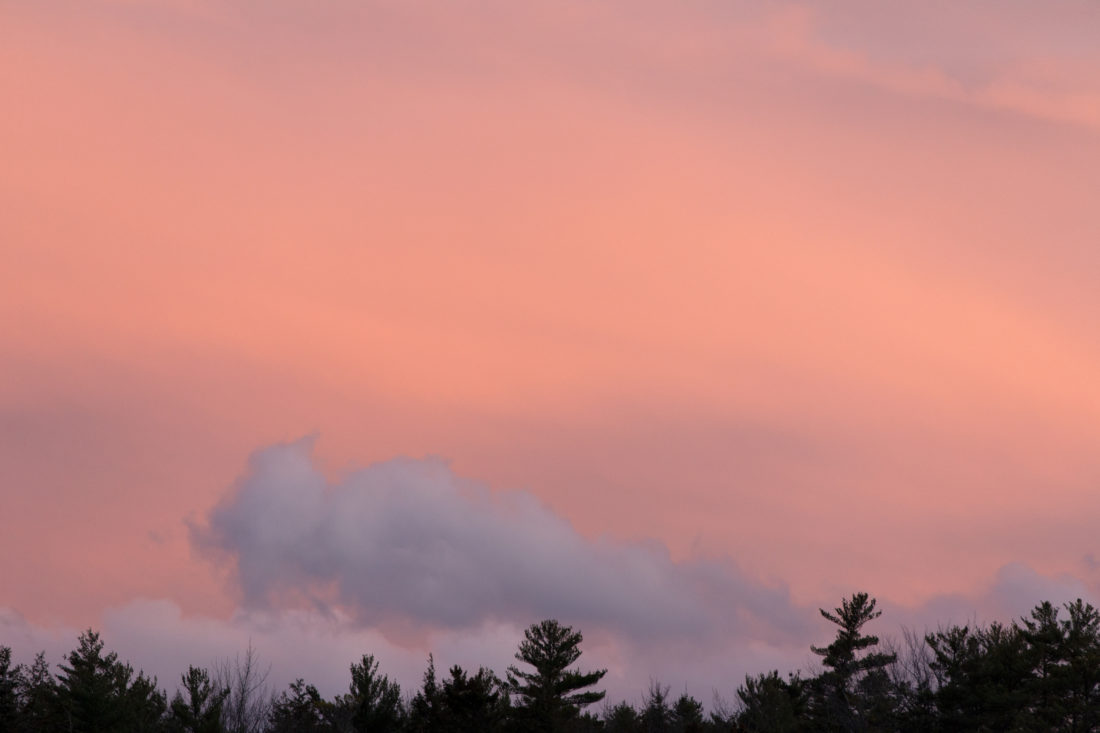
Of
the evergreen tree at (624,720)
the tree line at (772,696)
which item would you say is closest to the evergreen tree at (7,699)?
the tree line at (772,696)

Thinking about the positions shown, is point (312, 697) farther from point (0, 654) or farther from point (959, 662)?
point (959, 662)

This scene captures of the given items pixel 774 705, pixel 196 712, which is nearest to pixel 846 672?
pixel 774 705

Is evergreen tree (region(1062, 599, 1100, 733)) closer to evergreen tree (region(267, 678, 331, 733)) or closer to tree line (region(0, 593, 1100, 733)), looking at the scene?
tree line (region(0, 593, 1100, 733))

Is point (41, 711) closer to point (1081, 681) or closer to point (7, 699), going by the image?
point (7, 699)

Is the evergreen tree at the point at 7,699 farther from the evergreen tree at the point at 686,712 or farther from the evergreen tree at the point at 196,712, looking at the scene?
the evergreen tree at the point at 686,712

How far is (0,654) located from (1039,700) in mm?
60519

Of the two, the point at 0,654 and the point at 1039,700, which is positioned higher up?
the point at 0,654

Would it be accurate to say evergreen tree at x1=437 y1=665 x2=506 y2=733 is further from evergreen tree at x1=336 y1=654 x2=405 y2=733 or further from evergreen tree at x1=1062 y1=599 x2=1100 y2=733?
evergreen tree at x1=1062 y1=599 x2=1100 y2=733

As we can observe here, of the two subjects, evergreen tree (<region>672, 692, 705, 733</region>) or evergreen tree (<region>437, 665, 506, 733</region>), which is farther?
evergreen tree (<region>672, 692, 705, 733</region>)

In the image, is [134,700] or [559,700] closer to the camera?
[134,700]

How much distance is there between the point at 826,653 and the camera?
248ft

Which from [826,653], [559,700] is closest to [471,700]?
[559,700]

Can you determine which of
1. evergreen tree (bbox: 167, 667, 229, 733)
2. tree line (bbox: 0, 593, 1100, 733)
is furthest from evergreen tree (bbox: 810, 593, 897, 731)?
evergreen tree (bbox: 167, 667, 229, 733)

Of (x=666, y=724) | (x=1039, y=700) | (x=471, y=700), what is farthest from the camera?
(x=666, y=724)
